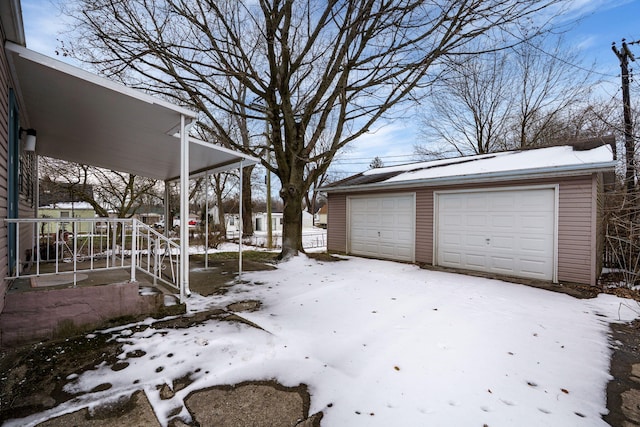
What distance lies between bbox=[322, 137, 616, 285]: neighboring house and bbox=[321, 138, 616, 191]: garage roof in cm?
2

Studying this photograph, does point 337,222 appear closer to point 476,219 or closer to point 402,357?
point 476,219

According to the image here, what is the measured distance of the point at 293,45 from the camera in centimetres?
836

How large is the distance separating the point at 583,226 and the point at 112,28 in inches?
455

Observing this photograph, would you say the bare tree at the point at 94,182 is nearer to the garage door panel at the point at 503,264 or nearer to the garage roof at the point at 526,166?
the garage roof at the point at 526,166

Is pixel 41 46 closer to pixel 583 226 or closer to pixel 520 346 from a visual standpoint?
pixel 520 346

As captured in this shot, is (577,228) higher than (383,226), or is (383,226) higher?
(577,228)

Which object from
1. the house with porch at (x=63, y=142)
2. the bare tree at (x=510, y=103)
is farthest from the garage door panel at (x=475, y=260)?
the bare tree at (x=510, y=103)

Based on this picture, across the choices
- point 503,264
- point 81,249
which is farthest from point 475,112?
point 81,249

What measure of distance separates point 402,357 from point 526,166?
599 cm

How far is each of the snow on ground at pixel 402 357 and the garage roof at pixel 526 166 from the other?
8.48 ft

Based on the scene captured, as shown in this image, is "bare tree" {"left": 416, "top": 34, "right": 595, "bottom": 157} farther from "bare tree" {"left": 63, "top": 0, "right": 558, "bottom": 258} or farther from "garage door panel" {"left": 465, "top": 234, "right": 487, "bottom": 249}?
"garage door panel" {"left": 465, "top": 234, "right": 487, "bottom": 249}

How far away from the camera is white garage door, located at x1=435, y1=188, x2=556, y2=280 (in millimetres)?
6617

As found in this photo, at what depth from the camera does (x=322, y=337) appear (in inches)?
140

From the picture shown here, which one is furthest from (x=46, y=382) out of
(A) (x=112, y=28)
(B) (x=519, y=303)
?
(A) (x=112, y=28)
